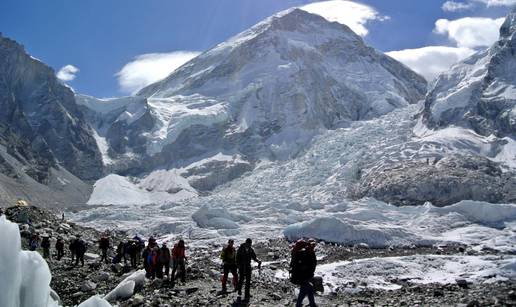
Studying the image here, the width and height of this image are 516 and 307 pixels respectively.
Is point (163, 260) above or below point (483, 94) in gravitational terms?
below

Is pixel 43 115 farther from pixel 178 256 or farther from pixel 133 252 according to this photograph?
pixel 178 256

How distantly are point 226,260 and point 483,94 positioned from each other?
4564 inches

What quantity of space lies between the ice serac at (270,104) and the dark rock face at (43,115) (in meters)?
21.4

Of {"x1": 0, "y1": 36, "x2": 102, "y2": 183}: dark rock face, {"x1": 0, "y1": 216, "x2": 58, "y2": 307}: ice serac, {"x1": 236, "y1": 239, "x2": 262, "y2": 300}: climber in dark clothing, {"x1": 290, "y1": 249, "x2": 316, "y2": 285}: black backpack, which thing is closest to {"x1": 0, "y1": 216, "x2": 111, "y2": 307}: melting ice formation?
{"x1": 0, "y1": 216, "x2": 58, "y2": 307}: ice serac

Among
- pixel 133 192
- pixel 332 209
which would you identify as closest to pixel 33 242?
pixel 332 209

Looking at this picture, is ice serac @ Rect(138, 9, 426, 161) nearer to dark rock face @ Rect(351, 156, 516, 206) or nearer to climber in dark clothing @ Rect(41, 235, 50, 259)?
dark rock face @ Rect(351, 156, 516, 206)

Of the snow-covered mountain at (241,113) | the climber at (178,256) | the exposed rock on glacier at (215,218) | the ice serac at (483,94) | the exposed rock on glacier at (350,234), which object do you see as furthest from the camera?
the snow-covered mountain at (241,113)

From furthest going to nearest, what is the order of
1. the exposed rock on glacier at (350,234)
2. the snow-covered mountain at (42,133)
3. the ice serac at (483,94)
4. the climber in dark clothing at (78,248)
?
the snow-covered mountain at (42,133) → the ice serac at (483,94) → the exposed rock on glacier at (350,234) → the climber in dark clothing at (78,248)

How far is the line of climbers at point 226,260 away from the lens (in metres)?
12.4

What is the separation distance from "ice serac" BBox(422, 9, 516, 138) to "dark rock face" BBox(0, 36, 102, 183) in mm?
95411

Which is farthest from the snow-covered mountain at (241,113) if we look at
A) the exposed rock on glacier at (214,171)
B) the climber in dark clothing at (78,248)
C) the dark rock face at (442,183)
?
the climber in dark clothing at (78,248)

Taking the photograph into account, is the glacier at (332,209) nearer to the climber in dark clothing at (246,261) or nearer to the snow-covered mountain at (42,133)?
the snow-covered mountain at (42,133)

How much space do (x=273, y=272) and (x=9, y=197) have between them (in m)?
80.0

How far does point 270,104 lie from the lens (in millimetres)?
171375
